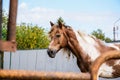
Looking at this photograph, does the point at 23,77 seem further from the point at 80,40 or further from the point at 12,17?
the point at 80,40

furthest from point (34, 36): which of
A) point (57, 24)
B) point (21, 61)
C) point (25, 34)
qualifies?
point (57, 24)

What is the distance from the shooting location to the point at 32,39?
3822cm

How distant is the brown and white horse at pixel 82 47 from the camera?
24.2 feet

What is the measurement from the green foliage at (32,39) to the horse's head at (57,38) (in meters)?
28.0

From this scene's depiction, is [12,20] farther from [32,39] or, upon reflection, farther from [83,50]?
[32,39]

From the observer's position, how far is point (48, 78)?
159 centimetres

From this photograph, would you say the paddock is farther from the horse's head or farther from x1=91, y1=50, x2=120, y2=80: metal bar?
the horse's head

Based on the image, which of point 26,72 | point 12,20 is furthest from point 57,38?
point 26,72

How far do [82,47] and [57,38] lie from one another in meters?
0.66

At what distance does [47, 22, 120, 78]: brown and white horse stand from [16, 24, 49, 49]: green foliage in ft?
91.9

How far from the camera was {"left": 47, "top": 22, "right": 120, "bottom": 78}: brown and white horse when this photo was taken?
24.2 ft

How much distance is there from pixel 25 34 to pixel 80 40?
32795mm

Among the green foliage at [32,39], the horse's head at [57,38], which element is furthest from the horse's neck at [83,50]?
the green foliage at [32,39]

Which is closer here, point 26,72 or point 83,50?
point 26,72
